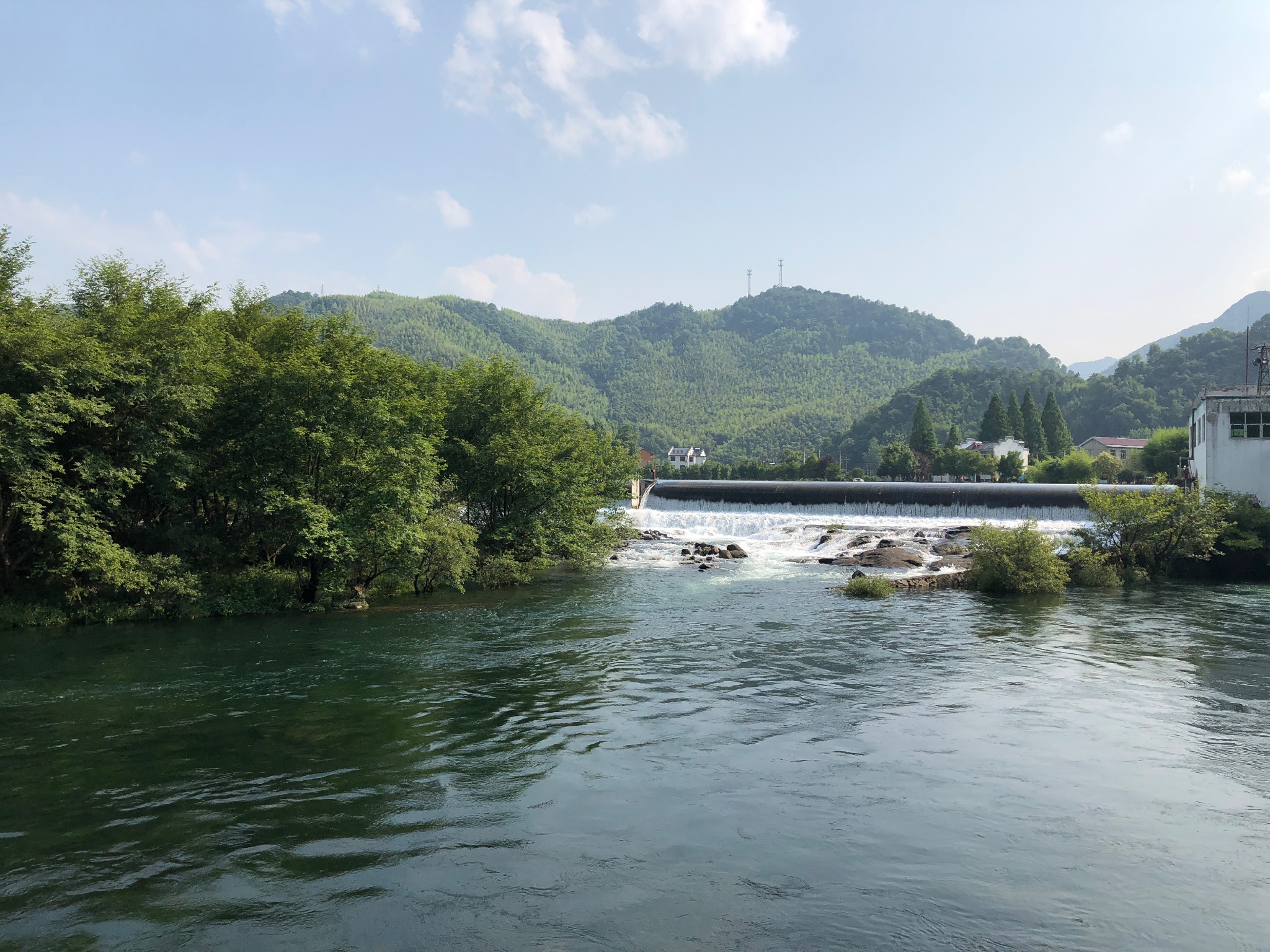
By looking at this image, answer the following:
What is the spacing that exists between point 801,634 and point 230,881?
645 inches

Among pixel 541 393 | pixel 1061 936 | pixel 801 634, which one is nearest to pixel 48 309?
pixel 541 393

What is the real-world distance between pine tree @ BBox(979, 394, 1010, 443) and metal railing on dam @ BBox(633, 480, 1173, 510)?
5201cm

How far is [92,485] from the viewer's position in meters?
21.5

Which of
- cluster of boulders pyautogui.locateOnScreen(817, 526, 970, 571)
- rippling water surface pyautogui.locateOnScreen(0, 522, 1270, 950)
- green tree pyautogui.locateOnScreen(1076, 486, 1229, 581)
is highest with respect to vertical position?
green tree pyautogui.locateOnScreen(1076, 486, 1229, 581)

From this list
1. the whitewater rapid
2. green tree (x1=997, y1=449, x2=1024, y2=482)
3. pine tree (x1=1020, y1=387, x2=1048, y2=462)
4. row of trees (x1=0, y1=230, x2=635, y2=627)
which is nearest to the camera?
row of trees (x1=0, y1=230, x2=635, y2=627)

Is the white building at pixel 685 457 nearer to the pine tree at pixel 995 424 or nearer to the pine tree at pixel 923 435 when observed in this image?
the pine tree at pixel 923 435

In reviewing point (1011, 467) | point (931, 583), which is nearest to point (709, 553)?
point (931, 583)

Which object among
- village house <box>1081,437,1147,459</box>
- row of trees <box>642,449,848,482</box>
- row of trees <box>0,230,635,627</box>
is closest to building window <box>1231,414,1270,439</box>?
row of trees <box>0,230,635,627</box>

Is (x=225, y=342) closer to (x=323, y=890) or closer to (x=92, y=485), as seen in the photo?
(x=92, y=485)

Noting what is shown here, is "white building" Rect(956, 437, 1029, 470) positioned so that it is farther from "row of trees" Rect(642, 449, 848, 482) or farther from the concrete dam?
the concrete dam

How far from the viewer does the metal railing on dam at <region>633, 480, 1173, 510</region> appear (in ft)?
165

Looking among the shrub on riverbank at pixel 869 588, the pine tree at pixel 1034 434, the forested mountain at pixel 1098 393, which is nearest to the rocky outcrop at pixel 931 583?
the shrub on riverbank at pixel 869 588

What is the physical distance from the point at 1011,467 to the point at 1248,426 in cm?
5548

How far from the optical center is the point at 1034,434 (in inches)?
4092
